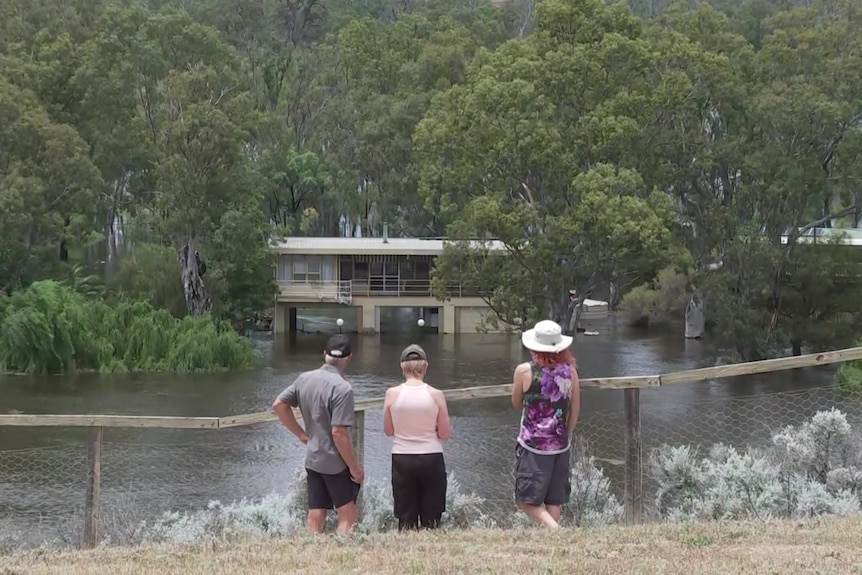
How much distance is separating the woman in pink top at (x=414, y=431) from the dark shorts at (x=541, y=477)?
550 millimetres

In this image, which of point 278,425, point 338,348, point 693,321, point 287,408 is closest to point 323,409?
point 287,408

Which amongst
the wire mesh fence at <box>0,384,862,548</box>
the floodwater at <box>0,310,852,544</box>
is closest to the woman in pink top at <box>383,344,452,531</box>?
the wire mesh fence at <box>0,384,862,548</box>

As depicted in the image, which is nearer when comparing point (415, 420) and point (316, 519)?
point (415, 420)

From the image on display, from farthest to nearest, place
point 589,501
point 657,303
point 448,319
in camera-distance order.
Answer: point 657,303
point 448,319
point 589,501

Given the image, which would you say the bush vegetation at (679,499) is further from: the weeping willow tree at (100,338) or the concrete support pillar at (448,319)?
the concrete support pillar at (448,319)

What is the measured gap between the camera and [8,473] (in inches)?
709

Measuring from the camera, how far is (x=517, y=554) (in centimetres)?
644

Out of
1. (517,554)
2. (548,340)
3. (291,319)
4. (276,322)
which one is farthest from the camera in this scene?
(291,319)

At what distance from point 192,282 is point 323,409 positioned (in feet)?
116

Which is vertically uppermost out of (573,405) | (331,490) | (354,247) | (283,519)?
(354,247)

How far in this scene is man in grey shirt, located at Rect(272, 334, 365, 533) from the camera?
7402 millimetres

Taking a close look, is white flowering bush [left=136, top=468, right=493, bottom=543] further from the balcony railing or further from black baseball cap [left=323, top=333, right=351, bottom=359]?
the balcony railing

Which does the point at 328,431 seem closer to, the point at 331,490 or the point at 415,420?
the point at 331,490

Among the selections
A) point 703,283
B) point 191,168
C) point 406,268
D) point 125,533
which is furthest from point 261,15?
point 125,533
